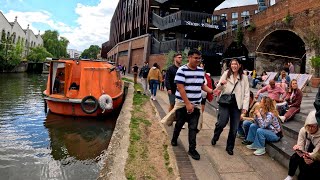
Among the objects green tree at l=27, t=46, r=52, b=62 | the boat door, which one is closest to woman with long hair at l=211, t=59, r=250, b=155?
the boat door

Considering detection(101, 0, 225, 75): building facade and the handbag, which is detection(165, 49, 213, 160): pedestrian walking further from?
detection(101, 0, 225, 75): building facade

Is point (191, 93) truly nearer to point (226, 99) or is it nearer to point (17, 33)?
point (226, 99)

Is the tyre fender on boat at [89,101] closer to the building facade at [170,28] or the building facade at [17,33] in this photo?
the building facade at [170,28]

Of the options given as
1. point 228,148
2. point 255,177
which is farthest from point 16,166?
point 255,177

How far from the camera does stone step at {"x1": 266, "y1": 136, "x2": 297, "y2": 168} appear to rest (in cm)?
410

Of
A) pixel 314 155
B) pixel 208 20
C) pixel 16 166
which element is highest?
pixel 208 20

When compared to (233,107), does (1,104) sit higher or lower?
lower

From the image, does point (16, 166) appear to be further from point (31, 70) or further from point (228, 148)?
point (31, 70)

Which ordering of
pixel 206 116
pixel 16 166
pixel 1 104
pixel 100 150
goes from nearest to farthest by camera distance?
pixel 16 166 → pixel 100 150 → pixel 206 116 → pixel 1 104

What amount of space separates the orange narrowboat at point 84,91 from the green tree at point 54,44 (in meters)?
68.3

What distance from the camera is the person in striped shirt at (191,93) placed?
4.06 m

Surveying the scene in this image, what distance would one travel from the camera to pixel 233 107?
455 cm

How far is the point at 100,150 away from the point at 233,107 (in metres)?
3.65

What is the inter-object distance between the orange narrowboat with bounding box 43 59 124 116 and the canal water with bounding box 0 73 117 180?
0.43 m
